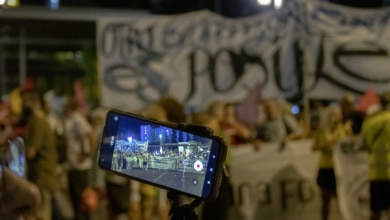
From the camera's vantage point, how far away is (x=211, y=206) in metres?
6.45

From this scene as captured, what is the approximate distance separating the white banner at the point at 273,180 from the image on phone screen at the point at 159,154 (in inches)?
237

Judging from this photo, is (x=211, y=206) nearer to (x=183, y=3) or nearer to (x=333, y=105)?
(x=333, y=105)

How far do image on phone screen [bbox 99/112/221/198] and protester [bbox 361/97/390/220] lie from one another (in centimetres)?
532

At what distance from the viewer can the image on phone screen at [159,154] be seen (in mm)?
2297

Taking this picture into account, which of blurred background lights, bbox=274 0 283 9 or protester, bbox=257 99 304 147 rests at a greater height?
blurred background lights, bbox=274 0 283 9

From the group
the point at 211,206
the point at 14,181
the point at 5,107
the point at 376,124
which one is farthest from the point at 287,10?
the point at 14,181

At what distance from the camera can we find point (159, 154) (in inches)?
93.0

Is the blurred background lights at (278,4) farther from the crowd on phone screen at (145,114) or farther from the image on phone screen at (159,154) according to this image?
the image on phone screen at (159,154)

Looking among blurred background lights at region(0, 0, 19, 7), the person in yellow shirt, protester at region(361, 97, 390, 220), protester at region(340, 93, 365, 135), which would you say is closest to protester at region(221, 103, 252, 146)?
the person in yellow shirt

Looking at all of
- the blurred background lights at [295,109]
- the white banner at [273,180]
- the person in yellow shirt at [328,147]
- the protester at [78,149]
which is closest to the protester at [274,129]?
the white banner at [273,180]

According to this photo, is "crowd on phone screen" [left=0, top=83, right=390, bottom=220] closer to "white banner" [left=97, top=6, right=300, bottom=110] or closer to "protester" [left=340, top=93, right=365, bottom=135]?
"protester" [left=340, top=93, right=365, bottom=135]

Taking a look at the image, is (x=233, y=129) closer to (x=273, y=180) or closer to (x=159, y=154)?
(x=273, y=180)

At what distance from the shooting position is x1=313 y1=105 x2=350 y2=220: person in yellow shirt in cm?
830

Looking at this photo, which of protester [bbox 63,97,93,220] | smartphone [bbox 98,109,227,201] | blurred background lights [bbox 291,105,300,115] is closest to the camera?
smartphone [bbox 98,109,227,201]
